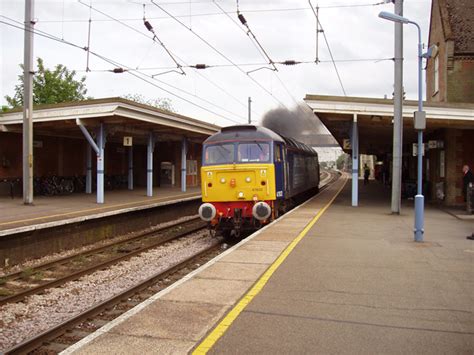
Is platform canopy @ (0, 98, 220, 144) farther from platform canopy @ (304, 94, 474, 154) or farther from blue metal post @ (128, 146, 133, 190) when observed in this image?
platform canopy @ (304, 94, 474, 154)

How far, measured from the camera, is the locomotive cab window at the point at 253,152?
1295 cm

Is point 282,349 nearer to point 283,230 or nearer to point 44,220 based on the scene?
point 283,230

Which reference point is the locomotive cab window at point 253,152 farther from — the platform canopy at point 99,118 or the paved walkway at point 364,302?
the platform canopy at point 99,118

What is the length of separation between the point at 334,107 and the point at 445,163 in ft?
18.7

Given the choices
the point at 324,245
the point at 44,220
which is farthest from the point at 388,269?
the point at 44,220

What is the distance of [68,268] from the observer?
10656 millimetres

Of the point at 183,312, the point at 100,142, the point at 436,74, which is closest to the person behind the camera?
the point at 183,312

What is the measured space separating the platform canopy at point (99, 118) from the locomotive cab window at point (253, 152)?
610cm

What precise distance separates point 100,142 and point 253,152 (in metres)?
8.63

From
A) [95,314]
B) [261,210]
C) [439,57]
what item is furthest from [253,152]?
[439,57]

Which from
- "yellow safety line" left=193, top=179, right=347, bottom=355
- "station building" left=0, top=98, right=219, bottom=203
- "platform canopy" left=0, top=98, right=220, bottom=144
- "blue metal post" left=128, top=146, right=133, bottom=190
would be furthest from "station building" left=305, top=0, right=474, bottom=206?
"blue metal post" left=128, top=146, right=133, bottom=190

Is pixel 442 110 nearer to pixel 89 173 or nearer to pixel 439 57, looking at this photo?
pixel 439 57

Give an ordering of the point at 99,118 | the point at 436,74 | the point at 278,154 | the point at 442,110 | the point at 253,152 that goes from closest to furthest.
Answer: the point at 253,152, the point at 278,154, the point at 442,110, the point at 99,118, the point at 436,74

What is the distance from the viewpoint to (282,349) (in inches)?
167
